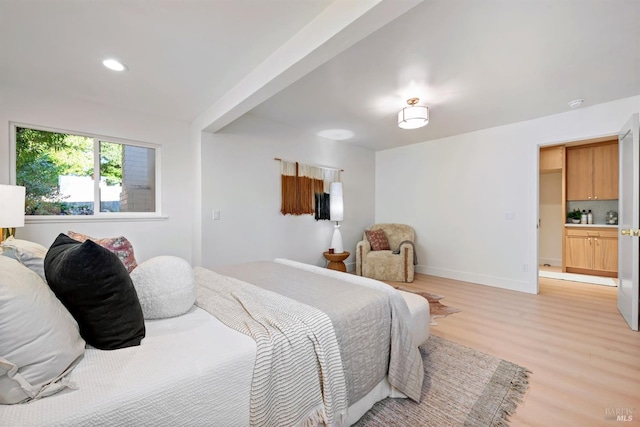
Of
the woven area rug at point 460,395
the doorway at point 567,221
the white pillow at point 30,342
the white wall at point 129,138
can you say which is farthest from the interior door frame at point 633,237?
the white wall at point 129,138

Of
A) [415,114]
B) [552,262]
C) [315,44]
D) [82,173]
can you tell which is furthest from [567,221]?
[82,173]

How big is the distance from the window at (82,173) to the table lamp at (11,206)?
0.76m

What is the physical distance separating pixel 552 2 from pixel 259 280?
2.64m

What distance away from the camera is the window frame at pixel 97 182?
2.56 metres

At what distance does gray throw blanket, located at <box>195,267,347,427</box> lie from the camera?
1017 millimetres

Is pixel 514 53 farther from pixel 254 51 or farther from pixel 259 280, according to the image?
pixel 259 280

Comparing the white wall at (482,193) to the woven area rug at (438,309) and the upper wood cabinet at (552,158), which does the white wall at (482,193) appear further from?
the upper wood cabinet at (552,158)

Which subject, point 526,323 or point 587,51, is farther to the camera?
point 526,323

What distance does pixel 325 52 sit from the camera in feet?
5.84

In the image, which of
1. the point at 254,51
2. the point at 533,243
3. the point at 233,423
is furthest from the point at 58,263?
the point at 533,243

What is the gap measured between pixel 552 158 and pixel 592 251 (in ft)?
5.83

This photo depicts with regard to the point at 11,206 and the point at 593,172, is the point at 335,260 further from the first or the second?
the point at 593,172

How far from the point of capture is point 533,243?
3750 mm

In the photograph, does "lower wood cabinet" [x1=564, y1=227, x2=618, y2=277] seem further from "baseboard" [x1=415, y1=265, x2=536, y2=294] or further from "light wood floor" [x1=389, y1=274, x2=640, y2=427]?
"baseboard" [x1=415, y1=265, x2=536, y2=294]
